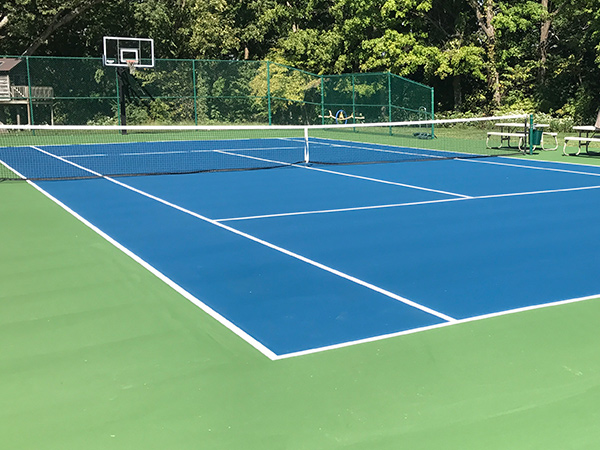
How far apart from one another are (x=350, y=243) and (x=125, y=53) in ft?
77.9

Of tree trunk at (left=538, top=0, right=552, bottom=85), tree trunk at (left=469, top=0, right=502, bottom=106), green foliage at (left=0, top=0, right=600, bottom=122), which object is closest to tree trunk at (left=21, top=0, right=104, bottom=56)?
green foliage at (left=0, top=0, right=600, bottom=122)

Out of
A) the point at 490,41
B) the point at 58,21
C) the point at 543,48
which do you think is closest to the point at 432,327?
the point at 490,41

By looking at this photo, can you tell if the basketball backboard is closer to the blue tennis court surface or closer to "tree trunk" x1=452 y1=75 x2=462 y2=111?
"tree trunk" x1=452 y1=75 x2=462 y2=111

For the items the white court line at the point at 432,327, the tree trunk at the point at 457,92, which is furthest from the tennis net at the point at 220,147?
the white court line at the point at 432,327

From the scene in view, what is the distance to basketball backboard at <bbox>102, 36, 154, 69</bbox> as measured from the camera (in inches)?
1172

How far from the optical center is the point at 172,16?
37.8 metres

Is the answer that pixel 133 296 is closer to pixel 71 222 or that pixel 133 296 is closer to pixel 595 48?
pixel 71 222

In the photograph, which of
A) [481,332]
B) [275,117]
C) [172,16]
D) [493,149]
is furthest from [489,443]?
[172,16]

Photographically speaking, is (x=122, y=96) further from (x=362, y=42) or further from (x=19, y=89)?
(x=362, y=42)

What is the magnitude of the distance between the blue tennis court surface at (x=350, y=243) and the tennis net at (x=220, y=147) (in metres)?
2.36

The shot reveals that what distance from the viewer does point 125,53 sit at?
30281 millimetres

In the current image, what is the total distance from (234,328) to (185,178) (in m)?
10.0

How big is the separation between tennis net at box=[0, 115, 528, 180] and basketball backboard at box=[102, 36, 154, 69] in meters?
2.76

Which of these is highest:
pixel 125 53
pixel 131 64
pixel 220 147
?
pixel 125 53
